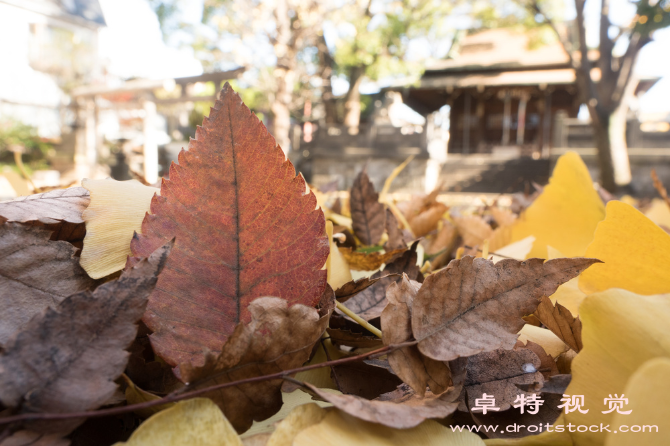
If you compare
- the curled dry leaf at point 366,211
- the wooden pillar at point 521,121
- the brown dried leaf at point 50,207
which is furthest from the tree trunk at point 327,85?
the brown dried leaf at point 50,207

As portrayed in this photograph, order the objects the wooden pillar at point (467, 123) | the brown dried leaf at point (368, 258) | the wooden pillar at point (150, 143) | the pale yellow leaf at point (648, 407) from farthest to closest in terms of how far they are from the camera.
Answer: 1. the wooden pillar at point (467, 123)
2. the wooden pillar at point (150, 143)
3. the brown dried leaf at point (368, 258)
4. the pale yellow leaf at point (648, 407)

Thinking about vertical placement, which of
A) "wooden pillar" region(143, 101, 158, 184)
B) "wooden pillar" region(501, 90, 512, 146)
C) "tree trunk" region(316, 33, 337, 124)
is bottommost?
"wooden pillar" region(143, 101, 158, 184)

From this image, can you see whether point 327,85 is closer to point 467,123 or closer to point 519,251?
point 467,123

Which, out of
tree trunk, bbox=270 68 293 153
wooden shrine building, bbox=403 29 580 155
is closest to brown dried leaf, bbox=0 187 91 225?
tree trunk, bbox=270 68 293 153

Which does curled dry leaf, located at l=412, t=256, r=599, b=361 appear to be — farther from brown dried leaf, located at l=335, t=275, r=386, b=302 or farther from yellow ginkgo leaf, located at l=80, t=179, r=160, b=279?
yellow ginkgo leaf, located at l=80, t=179, r=160, b=279

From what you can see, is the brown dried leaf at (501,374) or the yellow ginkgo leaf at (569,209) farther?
Result: the yellow ginkgo leaf at (569,209)

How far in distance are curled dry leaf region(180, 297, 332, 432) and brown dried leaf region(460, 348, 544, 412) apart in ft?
0.36

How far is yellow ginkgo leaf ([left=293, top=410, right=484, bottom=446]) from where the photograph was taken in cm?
21

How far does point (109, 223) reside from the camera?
293mm

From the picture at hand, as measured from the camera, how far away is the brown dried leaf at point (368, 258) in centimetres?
44

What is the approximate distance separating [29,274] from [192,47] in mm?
16872

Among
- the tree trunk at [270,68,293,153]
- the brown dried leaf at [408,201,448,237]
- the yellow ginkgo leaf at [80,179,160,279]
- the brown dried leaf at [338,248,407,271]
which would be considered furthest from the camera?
the tree trunk at [270,68,293,153]

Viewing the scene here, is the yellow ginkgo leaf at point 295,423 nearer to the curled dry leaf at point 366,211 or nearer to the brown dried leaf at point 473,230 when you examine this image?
the curled dry leaf at point 366,211

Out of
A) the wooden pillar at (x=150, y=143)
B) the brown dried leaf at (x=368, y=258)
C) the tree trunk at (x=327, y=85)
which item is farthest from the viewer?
the tree trunk at (x=327, y=85)
